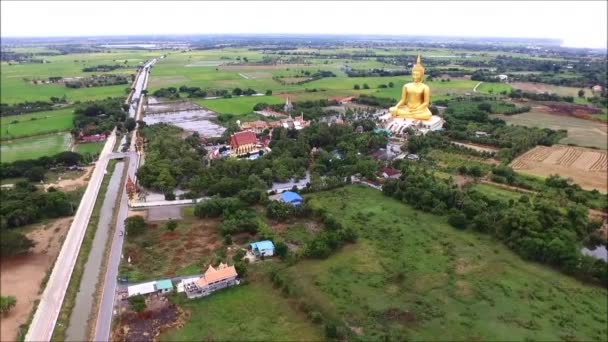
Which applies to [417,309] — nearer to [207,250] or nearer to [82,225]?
[207,250]

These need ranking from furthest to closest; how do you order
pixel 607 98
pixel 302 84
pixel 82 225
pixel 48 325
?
pixel 302 84 → pixel 607 98 → pixel 82 225 → pixel 48 325

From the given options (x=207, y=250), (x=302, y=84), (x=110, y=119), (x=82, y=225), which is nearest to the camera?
(x=207, y=250)

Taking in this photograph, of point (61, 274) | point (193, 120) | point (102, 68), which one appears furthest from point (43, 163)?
point (102, 68)

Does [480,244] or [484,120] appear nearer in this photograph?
[480,244]

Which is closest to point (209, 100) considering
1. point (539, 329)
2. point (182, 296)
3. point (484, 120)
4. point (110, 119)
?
point (110, 119)

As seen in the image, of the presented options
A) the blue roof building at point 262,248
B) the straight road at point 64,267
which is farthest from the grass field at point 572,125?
the straight road at point 64,267

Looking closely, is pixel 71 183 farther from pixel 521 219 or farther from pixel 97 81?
pixel 97 81
